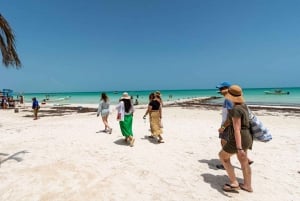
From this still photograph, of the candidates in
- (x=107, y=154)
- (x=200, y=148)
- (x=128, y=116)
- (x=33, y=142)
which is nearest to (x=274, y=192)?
(x=200, y=148)

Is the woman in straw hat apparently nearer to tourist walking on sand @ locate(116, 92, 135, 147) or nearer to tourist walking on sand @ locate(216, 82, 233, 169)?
tourist walking on sand @ locate(216, 82, 233, 169)

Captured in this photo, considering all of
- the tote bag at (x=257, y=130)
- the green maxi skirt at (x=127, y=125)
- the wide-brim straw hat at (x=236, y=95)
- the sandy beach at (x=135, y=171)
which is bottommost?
the sandy beach at (x=135, y=171)

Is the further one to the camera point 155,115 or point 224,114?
point 155,115

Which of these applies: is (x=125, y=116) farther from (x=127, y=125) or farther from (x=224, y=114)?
(x=224, y=114)

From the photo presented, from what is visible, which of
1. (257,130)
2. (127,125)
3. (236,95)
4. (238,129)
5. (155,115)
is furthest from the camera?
(155,115)

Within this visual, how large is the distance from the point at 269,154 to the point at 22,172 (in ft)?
21.2

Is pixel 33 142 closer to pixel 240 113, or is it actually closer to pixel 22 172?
pixel 22 172

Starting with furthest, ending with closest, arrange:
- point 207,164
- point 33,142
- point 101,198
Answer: point 33,142, point 207,164, point 101,198

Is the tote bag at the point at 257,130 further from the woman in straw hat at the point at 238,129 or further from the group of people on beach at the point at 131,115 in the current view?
the group of people on beach at the point at 131,115

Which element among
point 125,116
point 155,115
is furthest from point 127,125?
point 155,115

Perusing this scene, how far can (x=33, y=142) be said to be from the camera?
7320 millimetres

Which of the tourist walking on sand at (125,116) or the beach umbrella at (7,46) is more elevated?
the beach umbrella at (7,46)

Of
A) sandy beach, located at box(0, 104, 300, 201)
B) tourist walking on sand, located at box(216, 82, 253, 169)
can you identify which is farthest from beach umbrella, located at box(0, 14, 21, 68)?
tourist walking on sand, located at box(216, 82, 253, 169)

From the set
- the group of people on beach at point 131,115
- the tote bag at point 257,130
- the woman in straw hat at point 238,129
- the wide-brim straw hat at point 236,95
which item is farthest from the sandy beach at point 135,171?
the wide-brim straw hat at point 236,95
